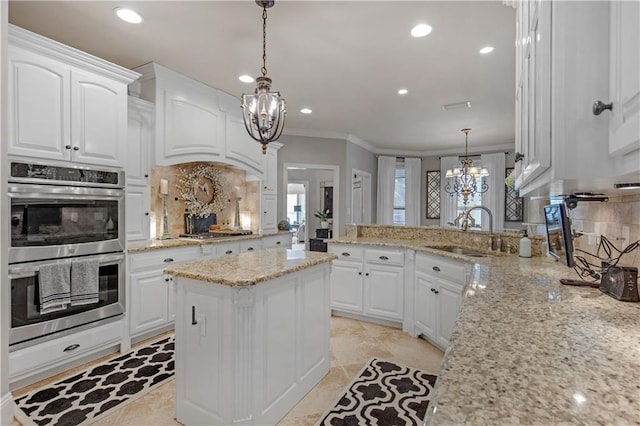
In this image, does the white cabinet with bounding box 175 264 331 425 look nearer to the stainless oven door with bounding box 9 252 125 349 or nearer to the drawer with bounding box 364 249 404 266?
the stainless oven door with bounding box 9 252 125 349

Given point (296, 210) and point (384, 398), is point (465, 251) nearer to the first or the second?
point (384, 398)

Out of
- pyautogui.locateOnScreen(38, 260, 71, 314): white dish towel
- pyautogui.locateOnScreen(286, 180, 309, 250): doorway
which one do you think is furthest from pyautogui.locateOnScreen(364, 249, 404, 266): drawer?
pyautogui.locateOnScreen(286, 180, 309, 250): doorway

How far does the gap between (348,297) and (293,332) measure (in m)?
1.73

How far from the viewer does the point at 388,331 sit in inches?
134

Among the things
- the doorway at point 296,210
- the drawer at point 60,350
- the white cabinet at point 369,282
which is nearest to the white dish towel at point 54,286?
the drawer at point 60,350

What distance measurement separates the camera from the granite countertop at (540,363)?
551mm

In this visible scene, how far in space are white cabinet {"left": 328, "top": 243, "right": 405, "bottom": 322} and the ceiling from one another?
6.26 feet

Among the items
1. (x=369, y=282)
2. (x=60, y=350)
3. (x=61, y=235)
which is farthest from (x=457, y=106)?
(x=60, y=350)

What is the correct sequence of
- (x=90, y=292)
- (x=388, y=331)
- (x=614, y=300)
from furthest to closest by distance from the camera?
(x=388, y=331)
(x=90, y=292)
(x=614, y=300)

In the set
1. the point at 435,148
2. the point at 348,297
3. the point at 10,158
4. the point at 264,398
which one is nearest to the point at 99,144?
the point at 10,158

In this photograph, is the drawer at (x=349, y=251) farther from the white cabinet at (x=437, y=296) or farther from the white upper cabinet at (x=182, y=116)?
the white upper cabinet at (x=182, y=116)

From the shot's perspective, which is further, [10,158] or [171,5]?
[171,5]

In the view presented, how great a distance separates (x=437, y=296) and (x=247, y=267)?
1.86 metres

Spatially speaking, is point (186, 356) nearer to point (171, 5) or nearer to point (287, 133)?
point (171, 5)
